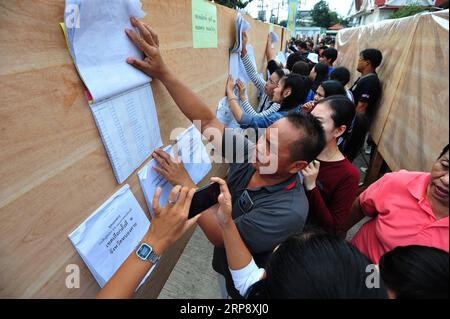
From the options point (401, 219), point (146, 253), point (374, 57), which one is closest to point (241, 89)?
point (401, 219)

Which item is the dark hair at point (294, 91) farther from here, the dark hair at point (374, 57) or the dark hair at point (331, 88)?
the dark hair at point (374, 57)

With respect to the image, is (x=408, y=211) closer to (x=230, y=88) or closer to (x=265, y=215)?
(x=265, y=215)

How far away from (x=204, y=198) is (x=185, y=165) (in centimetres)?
49

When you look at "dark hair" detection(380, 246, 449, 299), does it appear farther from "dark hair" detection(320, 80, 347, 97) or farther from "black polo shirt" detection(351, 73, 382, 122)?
"black polo shirt" detection(351, 73, 382, 122)

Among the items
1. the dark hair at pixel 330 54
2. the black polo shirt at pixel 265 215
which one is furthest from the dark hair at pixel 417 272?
the dark hair at pixel 330 54

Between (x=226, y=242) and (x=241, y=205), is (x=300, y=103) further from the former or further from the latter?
(x=226, y=242)

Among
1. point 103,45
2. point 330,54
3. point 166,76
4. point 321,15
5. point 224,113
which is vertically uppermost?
point 321,15

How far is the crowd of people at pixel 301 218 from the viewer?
1.91ft

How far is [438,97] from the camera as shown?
0.51 metres

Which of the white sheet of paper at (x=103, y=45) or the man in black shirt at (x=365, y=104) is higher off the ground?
the white sheet of paper at (x=103, y=45)

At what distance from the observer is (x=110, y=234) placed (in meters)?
0.80

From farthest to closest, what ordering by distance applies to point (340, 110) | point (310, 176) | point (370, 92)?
point (370, 92)
point (340, 110)
point (310, 176)

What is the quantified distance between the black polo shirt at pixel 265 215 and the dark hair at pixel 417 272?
39 cm

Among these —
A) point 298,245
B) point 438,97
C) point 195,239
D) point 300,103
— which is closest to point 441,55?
point 438,97
